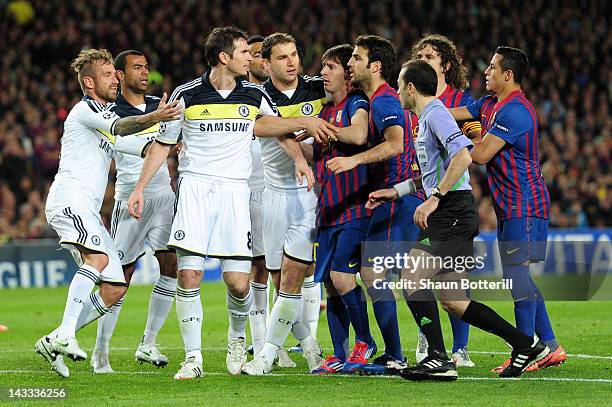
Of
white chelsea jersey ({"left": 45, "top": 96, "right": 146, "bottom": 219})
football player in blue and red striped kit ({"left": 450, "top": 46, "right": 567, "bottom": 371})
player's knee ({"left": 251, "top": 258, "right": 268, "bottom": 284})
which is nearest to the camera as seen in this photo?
football player in blue and red striped kit ({"left": 450, "top": 46, "right": 567, "bottom": 371})

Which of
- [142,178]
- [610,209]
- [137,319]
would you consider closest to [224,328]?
[137,319]

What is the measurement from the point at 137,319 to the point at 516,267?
292 inches

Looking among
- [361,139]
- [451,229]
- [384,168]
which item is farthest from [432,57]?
[451,229]

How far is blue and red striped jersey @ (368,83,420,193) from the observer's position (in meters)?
8.66

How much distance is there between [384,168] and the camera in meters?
8.95

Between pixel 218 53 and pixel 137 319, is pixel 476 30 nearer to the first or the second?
pixel 137 319

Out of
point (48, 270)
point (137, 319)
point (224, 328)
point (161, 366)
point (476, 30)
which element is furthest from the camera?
point (476, 30)

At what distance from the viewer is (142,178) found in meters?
8.83

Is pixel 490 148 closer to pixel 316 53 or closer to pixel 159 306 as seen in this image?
pixel 159 306

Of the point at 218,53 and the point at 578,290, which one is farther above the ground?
the point at 218,53

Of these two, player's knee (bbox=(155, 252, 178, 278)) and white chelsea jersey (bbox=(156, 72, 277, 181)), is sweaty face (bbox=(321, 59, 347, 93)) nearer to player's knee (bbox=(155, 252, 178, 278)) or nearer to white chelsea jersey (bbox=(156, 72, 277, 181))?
white chelsea jersey (bbox=(156, 72, 277, 181))

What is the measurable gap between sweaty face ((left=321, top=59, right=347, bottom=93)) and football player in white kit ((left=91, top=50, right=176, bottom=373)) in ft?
6.00

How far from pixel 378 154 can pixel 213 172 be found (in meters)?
1.36

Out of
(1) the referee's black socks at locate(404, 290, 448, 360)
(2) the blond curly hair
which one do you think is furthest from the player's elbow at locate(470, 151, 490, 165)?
(2) the blond curly hair
